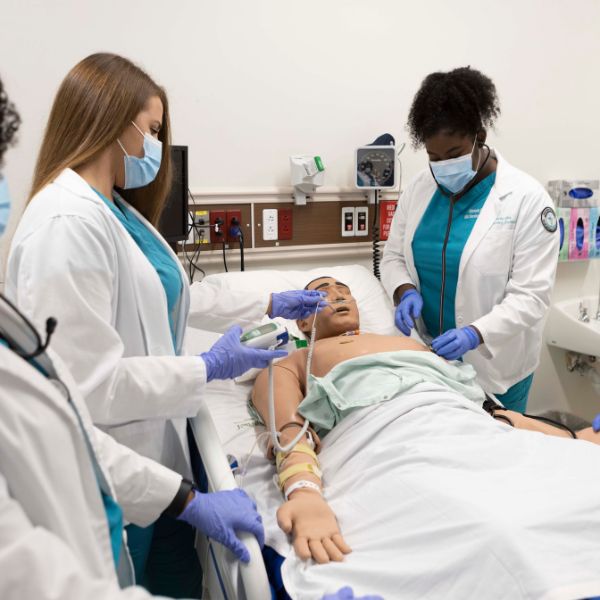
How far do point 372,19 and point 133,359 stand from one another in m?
2.01

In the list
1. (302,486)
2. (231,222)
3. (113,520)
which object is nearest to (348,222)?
(231,222)

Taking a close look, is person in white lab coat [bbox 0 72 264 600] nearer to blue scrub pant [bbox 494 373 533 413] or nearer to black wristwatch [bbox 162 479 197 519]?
black wristwatch [bbox 162 479 197 519]

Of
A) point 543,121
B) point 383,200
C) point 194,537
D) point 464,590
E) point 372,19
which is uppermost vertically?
point 372,19

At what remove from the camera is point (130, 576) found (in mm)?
861

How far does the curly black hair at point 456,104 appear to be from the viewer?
1.81 meters

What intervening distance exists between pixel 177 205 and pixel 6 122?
1.39 m

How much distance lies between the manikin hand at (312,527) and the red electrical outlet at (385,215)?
1.58 metres

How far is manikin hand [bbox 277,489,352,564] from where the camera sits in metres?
1.10

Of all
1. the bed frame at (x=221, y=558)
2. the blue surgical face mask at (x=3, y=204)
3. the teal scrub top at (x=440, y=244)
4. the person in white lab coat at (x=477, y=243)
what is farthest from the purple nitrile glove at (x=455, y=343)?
the blue surgical face mask at (x=3, y=204)

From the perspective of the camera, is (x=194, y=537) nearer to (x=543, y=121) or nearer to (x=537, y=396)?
(x=537, y=396)

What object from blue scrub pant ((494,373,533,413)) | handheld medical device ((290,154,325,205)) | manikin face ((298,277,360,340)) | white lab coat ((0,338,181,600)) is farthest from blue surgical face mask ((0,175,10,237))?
blue scrub pant ((494,373,533,413))

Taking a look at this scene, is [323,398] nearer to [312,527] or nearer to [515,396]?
[312,527]

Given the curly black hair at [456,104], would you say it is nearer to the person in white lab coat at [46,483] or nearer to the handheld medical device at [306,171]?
the handheld medical device at [306,171]

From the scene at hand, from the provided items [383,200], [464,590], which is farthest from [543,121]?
[464,590]
